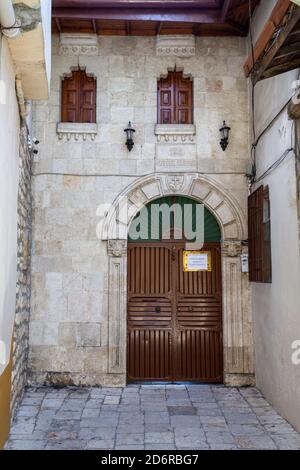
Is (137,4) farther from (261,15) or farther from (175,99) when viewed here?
(261,15)

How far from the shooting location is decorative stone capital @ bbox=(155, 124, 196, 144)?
6617mm

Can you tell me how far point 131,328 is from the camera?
21.5ft

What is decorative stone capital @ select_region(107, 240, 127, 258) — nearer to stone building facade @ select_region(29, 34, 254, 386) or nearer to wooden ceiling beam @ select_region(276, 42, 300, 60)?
stone building facade @ select_region(29, 34, 254, 386)

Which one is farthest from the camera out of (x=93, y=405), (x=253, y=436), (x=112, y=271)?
(x=112, y=271)

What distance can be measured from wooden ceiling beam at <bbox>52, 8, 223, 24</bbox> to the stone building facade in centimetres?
43

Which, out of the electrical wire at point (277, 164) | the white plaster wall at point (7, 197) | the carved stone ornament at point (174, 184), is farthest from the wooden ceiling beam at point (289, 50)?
the carved stone ornament at point (174, 184)

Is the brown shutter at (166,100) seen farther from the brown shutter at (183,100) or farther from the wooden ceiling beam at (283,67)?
the wooden ceiling beam at (283,67)

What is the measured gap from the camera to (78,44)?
22.1ft

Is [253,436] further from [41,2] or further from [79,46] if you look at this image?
[79,46]

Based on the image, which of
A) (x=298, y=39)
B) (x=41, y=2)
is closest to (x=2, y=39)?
(x=41, y=2)

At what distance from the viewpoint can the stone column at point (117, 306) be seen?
6.36m

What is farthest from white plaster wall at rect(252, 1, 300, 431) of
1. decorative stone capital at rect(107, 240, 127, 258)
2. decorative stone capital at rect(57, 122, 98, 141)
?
decorative stone capital at rect(57, 122, 98, 141)

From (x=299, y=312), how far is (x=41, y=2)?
3.67m

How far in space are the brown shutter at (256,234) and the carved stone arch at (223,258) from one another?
23 cm
